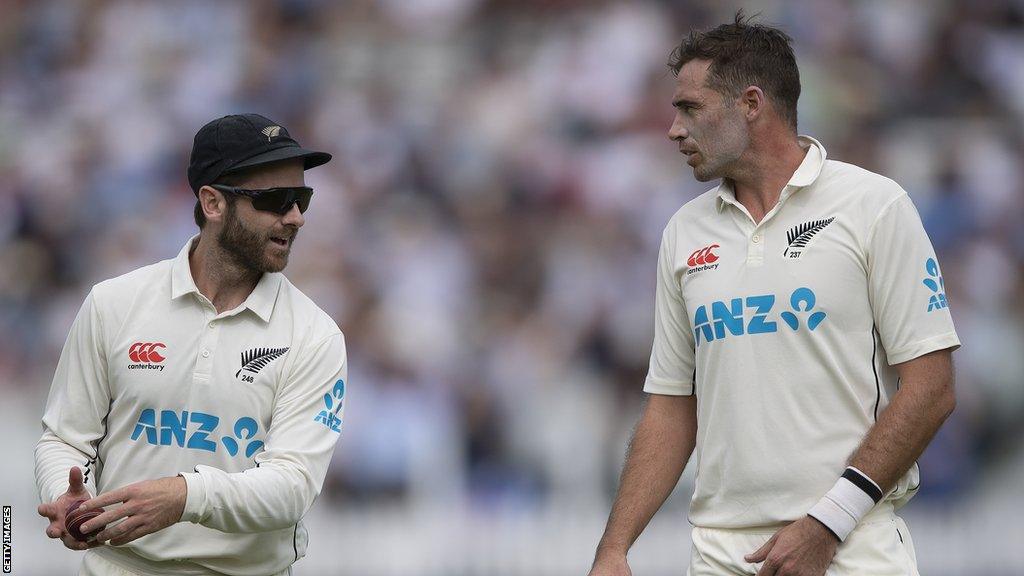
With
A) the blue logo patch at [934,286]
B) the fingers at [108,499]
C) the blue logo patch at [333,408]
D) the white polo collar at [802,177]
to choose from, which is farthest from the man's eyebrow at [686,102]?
the fingers at [108,499]

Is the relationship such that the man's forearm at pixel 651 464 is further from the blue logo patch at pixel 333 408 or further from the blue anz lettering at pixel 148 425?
the blue anz lettering at pixel 148 425

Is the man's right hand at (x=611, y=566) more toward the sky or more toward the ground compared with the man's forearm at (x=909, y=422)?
more toward the ground

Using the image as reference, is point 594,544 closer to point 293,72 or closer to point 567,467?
point 567,467

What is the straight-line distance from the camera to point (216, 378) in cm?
399

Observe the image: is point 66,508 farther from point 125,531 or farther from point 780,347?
point 780,347

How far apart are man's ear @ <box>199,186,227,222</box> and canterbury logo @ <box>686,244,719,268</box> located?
1391 millimetres

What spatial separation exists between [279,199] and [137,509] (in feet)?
Answer: 3.42

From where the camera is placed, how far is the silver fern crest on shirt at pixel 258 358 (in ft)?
13.2

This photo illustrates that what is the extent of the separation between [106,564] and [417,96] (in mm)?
6529

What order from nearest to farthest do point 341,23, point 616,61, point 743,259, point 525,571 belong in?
point 743,259 < point 525,571 < point 616,61 < point 341,23

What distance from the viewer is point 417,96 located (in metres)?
10.2

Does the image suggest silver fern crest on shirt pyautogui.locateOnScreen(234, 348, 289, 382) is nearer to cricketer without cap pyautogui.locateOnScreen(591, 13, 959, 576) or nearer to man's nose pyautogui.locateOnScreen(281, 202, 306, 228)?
man's nose pyautogui.locateOnScreen(281, 202, 306, 228)

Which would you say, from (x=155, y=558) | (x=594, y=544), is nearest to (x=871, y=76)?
(x=594, y=544)

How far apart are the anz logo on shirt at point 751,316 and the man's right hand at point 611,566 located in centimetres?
66
